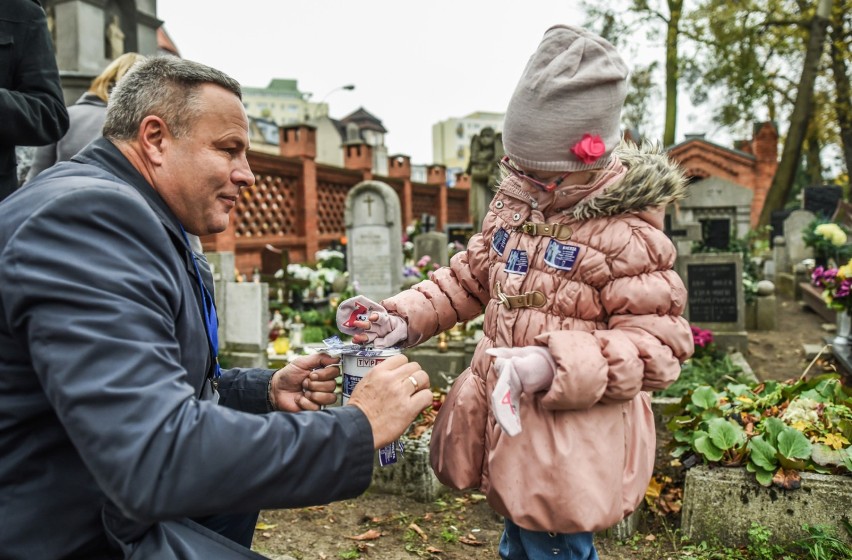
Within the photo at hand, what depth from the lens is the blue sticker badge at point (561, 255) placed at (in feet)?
6.17

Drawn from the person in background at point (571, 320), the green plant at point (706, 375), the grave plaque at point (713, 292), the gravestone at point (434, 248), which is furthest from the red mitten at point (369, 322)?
the gravestone at point (434, 248)

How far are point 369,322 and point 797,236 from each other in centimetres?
1328

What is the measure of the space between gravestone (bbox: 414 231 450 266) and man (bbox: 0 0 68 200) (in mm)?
7772

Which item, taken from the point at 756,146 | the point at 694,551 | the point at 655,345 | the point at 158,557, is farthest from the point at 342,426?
the point at 756,146

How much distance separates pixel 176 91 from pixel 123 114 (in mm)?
151

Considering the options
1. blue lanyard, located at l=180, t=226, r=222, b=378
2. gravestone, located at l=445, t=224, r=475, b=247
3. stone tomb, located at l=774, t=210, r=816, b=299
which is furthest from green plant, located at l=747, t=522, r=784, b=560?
gravestone, located at l=445, t=224, r=475, b=247

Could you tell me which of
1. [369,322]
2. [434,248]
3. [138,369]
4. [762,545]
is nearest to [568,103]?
[369,322]

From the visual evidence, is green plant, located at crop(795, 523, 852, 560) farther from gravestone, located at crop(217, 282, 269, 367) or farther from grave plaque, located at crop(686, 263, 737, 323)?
grave plaque, located at crop(686, 263, 737, 323)

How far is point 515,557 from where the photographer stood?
211 centimetres

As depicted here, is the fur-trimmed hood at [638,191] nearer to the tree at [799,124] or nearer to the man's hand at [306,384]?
the man's hand at [306,384]

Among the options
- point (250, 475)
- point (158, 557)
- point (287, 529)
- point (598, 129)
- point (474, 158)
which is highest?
point (474, 158)

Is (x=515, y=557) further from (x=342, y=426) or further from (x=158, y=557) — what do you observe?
(x=158, y=557)

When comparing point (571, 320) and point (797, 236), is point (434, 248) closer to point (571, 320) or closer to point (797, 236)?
point (797, 236)

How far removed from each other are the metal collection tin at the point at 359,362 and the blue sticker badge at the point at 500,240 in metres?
0.48
